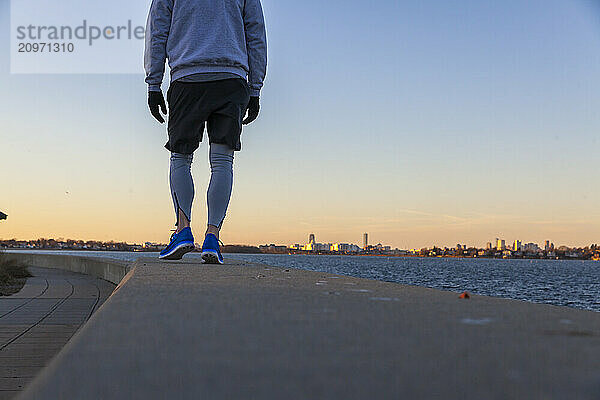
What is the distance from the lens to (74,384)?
761 mm

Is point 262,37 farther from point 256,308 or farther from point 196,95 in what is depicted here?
point 256,308

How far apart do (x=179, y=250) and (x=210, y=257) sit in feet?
1.37

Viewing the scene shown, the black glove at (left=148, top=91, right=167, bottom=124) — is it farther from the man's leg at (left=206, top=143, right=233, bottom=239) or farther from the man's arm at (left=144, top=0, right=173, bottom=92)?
the man's leg at (left=206, top=143, right=233, bottom=239)

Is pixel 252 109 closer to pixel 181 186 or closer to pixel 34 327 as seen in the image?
pixel 181 186

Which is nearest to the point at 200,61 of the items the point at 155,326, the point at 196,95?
the point at 196,95

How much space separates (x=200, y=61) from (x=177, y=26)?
15.1 inches

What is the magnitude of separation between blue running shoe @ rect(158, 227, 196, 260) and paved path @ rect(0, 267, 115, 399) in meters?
0.74

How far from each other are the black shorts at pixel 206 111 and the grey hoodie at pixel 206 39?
10cm

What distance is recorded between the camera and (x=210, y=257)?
→ 4.01m

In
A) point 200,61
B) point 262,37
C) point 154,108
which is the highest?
point 262,37

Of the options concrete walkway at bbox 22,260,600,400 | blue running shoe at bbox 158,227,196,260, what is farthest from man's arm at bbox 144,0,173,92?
concrete walkway at bbox 22,260,600,400

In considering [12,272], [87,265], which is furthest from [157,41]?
[87,265]

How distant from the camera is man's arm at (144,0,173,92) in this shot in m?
4.26

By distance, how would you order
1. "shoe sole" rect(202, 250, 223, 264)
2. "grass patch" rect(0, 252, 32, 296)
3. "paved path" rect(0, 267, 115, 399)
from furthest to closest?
"grass patch" rect(0, 252, 32, 296) < "shoe sole" rect(202, 250, 223, 264) < "paved path" rect(0, 267, 115, 399)
